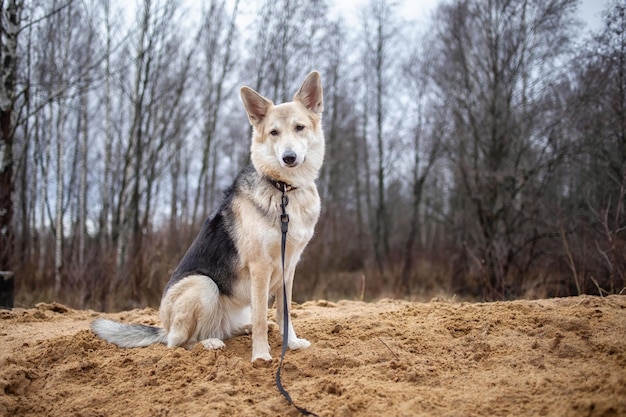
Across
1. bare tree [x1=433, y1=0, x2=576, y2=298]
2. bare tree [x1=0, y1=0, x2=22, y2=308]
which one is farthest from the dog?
bare tree [x1=433, y1=0, x2=576, y2=298]

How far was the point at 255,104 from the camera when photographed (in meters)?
3.87

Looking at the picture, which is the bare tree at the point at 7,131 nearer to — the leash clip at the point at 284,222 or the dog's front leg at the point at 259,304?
the dog's front leg at the point at 259,304

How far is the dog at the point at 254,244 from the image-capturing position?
3.49 metres

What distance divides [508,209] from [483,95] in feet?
10.6

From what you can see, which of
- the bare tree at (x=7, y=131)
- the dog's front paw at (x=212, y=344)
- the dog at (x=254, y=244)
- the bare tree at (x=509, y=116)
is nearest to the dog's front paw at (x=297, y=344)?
the dog at (x=254, y=244)

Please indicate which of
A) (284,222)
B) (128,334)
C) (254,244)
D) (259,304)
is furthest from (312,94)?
(128,334)

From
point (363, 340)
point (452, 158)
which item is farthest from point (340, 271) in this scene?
point (363, 340)

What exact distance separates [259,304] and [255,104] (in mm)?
1775

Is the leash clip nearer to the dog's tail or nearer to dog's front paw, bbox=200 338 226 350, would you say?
dog's front paw, bbox=200 338 226 350

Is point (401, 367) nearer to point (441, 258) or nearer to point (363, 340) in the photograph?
point (363, 340)

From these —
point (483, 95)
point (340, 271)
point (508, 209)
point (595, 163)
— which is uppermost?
point (483, 95)

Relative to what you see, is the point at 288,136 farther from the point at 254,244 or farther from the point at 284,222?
the point at 254,244

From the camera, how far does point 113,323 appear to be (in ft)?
13.3

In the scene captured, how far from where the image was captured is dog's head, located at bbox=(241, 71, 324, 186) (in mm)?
3539
